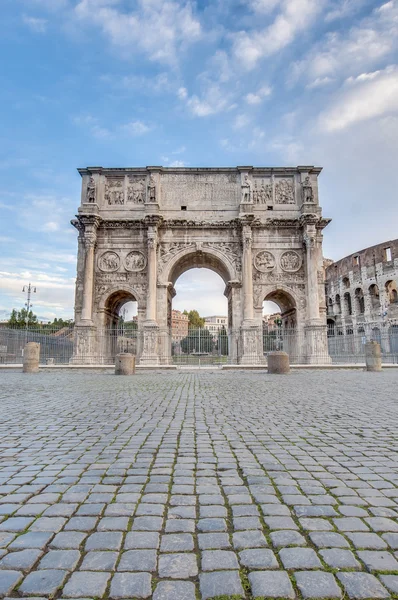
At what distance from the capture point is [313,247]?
826 inches

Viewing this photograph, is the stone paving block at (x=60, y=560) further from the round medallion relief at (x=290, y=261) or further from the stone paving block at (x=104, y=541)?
the round medallion relief at (x=290, y=261)

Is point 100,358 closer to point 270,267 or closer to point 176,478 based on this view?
point 270,267

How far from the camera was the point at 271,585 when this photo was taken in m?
1.47

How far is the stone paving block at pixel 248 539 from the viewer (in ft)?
5.85

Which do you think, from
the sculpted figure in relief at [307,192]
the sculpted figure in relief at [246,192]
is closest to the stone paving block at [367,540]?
the sculpted figure in relief at [246,192]

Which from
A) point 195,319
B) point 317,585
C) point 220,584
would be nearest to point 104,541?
point 220,584

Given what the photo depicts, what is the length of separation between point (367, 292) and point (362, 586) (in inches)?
1570

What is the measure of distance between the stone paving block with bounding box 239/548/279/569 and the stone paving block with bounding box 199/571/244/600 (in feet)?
0.31

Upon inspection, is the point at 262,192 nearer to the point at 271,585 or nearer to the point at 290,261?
the point at 290,261

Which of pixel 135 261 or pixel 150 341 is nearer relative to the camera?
pixel 150 341

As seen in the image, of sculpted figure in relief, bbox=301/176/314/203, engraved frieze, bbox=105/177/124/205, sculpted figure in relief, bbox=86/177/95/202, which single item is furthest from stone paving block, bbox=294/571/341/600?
engraved frieze, bbox=105/177/124/205

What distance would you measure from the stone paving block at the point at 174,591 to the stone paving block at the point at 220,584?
5cm

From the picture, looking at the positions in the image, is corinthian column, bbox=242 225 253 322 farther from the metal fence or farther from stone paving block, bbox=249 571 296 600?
stone paving block, bbox=249 571 296 600

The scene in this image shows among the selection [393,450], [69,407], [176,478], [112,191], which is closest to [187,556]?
[176,478]
